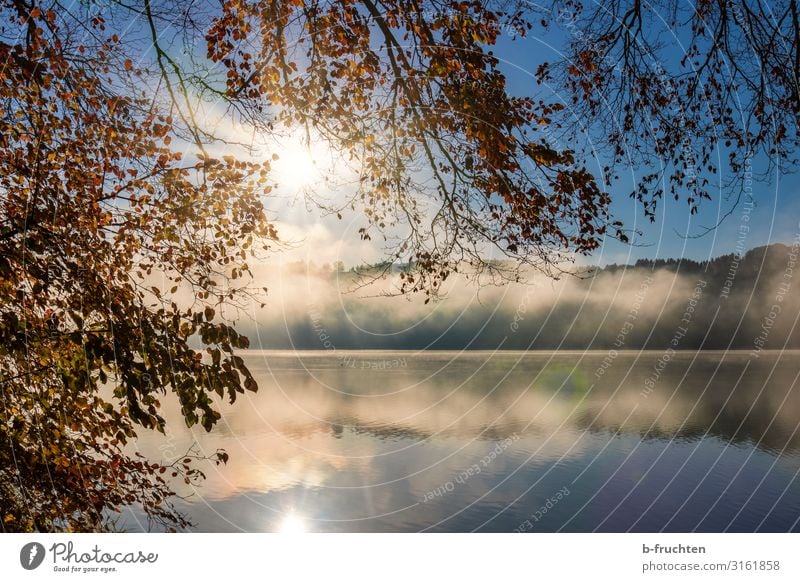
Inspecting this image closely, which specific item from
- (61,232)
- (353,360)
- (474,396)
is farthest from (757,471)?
(353,360)

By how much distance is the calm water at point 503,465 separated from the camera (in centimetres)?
2914

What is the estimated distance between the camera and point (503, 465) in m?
38.8

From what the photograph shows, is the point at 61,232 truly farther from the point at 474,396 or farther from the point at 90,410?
the point at 474,396

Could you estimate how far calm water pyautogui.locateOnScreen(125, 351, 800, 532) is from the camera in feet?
95.6

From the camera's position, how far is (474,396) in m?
90.4

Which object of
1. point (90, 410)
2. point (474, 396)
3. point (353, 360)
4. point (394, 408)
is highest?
point (353, 360)

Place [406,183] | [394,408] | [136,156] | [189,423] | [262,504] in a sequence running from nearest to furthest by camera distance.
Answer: [189,423] → [136,156] → [406,183] → [262,504] → [394,408]

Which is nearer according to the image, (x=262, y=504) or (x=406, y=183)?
(x=406, y=183)

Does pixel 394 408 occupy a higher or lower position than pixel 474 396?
lower

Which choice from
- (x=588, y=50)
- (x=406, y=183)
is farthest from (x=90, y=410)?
(x=588, y=50)

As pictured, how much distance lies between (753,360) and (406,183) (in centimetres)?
15477

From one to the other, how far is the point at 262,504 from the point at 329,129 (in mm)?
28180

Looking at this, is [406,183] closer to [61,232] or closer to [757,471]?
[61,232]
